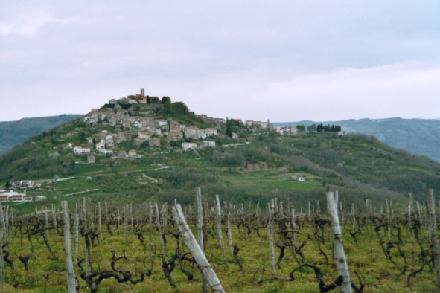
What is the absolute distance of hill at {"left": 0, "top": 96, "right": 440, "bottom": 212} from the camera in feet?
241

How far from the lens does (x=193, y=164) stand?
9869 centimetres

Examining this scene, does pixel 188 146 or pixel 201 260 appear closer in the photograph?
pixel 201 260

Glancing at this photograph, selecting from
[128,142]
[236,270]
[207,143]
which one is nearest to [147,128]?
[128,142]

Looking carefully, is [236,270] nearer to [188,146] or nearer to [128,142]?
[188,146]

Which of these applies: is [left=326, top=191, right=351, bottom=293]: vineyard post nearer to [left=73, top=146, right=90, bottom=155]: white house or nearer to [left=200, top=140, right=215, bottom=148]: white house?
[left=73, top=146, right=90, bottom=155]: white house

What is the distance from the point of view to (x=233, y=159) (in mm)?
103375

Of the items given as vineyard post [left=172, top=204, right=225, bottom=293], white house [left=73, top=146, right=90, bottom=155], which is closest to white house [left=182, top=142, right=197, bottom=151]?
white house [left=73, top=146, right=90, bottom=155]

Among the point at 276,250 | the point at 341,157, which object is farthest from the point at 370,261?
the point at 341,157

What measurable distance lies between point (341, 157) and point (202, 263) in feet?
358

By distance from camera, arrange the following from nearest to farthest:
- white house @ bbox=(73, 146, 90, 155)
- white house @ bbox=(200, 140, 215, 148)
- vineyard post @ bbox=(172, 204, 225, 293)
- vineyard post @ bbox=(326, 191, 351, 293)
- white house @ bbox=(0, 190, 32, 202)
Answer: vineyard post @ bbox=(172, 204, 225, 293)
vineyard post @ bbox=(326, 191, 351, 293)
white house @ bbox=(0, 190, 32, 202)
white house @ bbox=(73, 146, 90, 155)
white house @ bbox=(200, 140, 215, 148)

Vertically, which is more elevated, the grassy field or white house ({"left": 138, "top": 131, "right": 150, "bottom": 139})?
white house ({"left": 138, "top": 131, "right": 150, "bottom": 139})

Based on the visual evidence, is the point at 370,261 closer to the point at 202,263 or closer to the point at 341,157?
the point at 202,263

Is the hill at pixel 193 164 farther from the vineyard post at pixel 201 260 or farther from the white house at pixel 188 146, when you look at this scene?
the vineyard post at pixel 201 260

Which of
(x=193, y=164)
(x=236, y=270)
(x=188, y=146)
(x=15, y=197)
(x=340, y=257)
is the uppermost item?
(x=340, y=257)
